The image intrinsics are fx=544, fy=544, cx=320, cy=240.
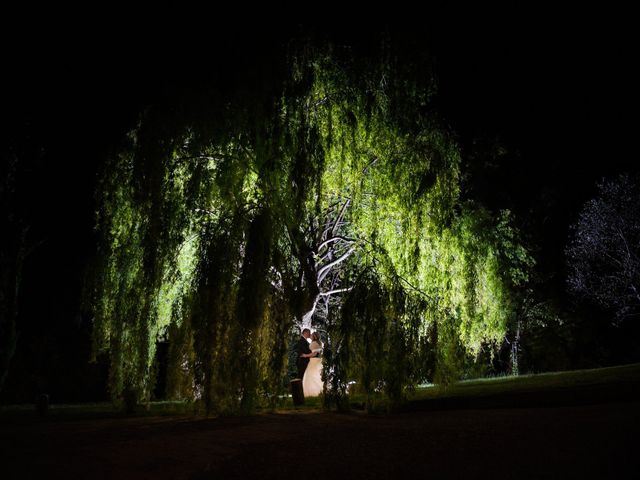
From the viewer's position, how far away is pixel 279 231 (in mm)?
8555

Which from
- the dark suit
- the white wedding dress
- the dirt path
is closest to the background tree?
the white wedding dress

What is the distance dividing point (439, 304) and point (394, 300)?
1.49 metres

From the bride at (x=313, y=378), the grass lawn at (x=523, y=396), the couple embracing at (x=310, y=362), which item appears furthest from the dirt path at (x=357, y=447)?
the bride at (x=313, y=378)

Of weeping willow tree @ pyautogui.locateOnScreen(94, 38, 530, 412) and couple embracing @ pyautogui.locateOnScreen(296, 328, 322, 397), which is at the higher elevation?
weeping willow tree @ pyautogui.locateOnScreen(94, 38, 530, 412)

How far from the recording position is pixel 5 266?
12523 millimetres

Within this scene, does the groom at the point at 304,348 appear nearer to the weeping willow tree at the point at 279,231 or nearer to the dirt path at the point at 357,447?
the weeping willow tree at the point at 279,231

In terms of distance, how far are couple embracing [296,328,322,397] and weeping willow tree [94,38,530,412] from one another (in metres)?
1.59

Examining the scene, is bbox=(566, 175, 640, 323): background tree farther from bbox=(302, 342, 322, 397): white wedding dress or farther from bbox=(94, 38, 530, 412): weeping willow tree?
bbox=(302, 342, 322, 397): white wedding dress

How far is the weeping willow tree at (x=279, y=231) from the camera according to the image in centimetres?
796

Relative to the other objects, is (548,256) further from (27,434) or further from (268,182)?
(27,434)

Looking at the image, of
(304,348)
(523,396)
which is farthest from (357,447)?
(304,348)

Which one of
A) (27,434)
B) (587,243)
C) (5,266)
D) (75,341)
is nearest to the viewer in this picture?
(27,434)

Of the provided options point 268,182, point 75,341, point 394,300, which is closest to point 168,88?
point 268,182

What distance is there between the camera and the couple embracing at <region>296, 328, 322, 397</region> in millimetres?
11336
